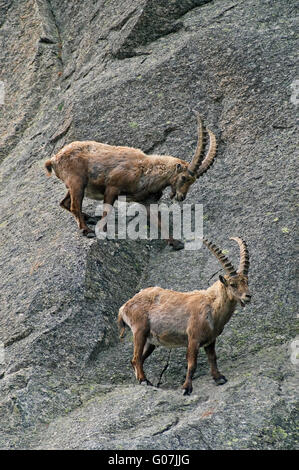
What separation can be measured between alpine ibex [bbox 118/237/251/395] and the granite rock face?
17.3 inches

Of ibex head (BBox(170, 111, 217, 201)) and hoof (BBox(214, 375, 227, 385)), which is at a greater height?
ibex head (BBox(170, 111, 217, 201))

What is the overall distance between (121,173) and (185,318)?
338cm

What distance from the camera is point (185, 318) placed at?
494 inches

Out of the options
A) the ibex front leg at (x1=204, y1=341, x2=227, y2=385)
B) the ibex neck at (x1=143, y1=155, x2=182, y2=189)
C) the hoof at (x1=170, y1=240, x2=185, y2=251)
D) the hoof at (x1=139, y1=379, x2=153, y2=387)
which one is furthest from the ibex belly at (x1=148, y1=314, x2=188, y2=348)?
the ibex neck at (x1=143, y1=155, x2=182, y2=189)

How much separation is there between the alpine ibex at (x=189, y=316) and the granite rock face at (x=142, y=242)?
0.44 m

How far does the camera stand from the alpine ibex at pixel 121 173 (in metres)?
14.9

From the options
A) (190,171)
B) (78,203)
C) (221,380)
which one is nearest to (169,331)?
(221,380)

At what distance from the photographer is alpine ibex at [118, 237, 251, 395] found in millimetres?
12312

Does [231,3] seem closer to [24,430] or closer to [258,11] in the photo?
[258,11]

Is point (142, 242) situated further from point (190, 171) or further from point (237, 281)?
point (237, 281)

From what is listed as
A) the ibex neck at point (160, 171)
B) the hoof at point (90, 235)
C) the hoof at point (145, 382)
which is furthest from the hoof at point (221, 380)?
the ibex neck at point (160, 171)

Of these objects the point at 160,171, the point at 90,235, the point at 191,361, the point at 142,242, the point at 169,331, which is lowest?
the point at 142,242

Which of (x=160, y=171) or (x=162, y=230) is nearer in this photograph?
(x=160, y=171)

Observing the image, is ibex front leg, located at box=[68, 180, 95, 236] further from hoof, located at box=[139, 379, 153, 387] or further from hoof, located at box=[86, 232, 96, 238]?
hoof, located at box=[139, 379, 153, 387]
